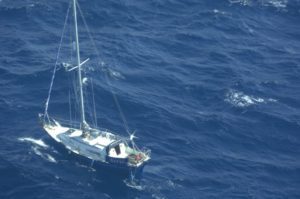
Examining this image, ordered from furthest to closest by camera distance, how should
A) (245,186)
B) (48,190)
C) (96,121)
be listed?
(96,121)
(245,186)
(48,190)

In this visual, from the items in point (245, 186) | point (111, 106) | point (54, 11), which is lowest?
point (245, 186)

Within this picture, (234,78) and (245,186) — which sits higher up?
(234,78)

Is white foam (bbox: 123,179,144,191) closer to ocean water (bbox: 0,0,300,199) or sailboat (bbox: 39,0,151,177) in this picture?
ocean water (bbox: 0,0,300,199)

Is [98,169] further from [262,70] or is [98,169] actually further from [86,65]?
[262,70]

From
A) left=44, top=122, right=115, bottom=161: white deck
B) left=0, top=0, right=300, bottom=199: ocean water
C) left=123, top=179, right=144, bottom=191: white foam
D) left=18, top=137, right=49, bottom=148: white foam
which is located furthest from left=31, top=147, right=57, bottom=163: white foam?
left=123, top=179, right=144, bottom=191: white foam

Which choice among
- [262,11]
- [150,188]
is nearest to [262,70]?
[262,11]

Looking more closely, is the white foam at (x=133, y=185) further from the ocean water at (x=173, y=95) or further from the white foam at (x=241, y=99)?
the white foam at (x=241, y=99)
